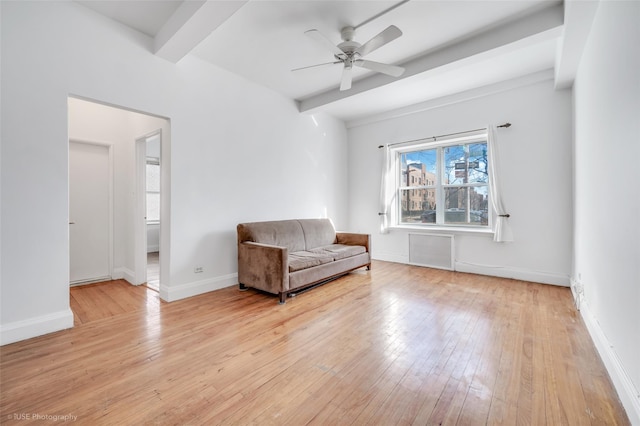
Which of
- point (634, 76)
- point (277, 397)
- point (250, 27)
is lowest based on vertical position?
point (277, 397)

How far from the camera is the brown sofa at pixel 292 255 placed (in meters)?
3.23

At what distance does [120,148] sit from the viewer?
4172mm

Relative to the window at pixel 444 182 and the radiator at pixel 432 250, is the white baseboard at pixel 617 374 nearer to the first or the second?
the radiator at pixel 432 250

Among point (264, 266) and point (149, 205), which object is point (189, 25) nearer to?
point (264, 266)

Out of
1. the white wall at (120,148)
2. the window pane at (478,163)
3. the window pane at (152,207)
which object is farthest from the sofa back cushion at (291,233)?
the window pane at (152,207)

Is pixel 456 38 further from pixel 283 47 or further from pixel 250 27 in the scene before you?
pixel 250 27

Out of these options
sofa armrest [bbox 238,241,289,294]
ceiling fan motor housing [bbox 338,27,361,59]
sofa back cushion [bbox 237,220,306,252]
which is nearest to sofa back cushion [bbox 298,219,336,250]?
sofa back cushion [bbox 237,220,306,252]

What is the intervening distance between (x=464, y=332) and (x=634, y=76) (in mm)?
2080

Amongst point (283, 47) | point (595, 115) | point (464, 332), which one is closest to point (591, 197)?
point (595, 115)

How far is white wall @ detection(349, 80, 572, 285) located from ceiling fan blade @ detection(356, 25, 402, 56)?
2.59 metres

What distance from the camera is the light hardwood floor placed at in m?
1.52

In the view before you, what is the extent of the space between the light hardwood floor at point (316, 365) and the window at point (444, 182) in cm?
187

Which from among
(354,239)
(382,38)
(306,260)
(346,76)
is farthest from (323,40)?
(354,239)

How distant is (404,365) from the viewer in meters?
1.95
